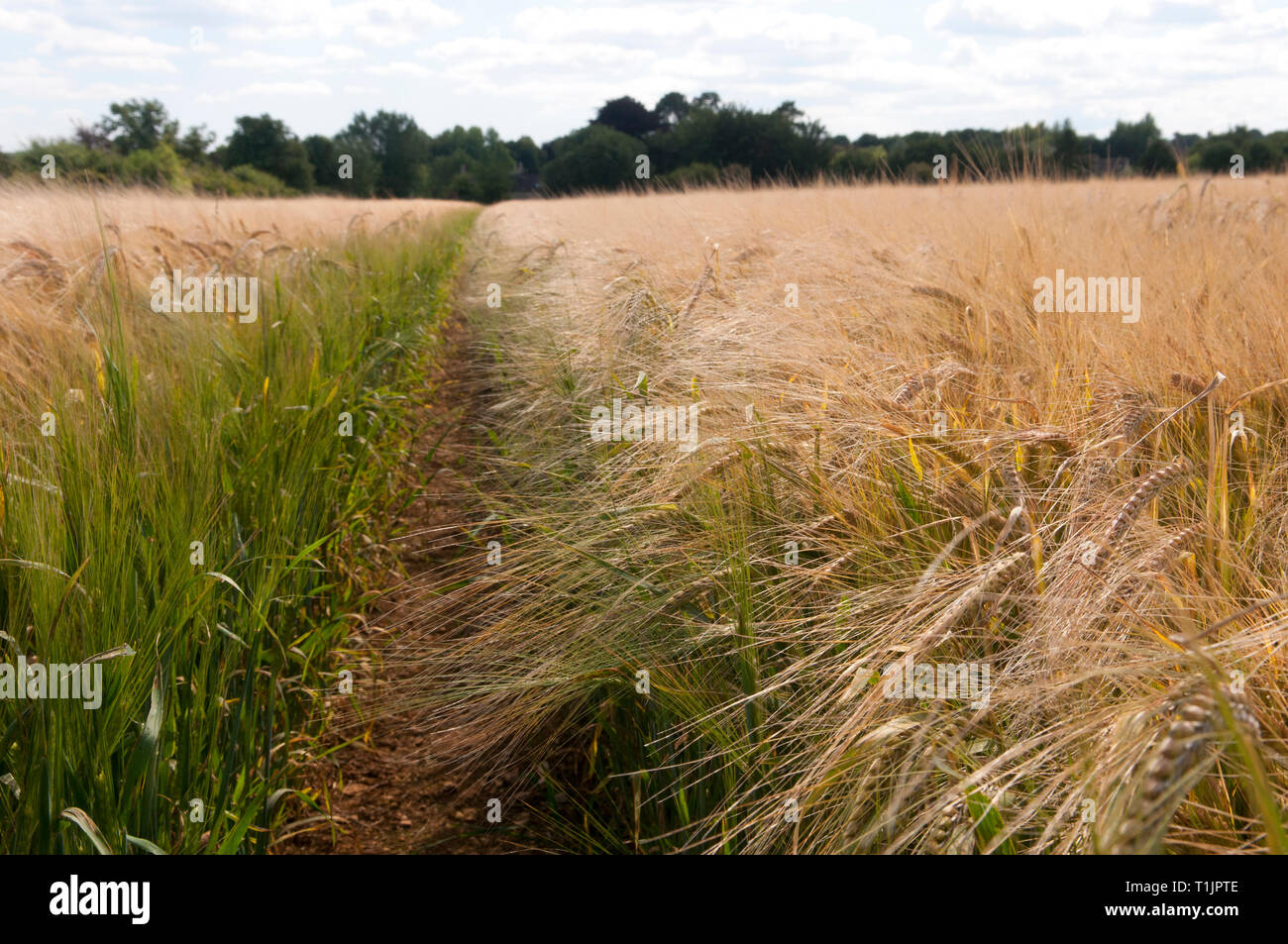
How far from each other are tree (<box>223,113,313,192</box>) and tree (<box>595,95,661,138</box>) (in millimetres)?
14305

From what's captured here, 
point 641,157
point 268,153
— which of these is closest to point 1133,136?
point 641,157

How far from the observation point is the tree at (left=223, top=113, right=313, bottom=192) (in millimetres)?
38188

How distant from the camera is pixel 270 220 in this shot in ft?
28.3

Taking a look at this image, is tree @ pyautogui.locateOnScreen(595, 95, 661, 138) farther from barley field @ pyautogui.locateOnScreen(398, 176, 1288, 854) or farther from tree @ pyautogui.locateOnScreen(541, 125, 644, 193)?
barley field @ pyautogui.locateOnScreen(398, 176, 1288, 854)

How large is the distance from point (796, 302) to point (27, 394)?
239cm

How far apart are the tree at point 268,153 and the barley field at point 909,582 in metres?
40.8

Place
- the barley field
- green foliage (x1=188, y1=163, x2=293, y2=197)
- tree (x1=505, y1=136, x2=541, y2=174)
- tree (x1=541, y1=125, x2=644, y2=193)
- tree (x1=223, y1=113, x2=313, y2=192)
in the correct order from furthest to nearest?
tree (x1=505, y1=136, x2=541, y2=174), tree (x1=223, y1=113, x2=313, y2=192), tree (x1=541, y1=125, x2=644, y2=193), green foliage (x1=188, y1=163, x2=293, y2=197), the barley field

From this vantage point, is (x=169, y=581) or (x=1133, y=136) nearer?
(x=169, y=581)

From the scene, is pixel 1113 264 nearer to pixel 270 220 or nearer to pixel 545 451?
pixel 545 451

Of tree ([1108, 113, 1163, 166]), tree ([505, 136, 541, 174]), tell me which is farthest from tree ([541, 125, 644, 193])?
tree ([505, 136, 541, 174])

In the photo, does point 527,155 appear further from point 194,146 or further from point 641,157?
point 641,157

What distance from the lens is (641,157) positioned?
7914 mm

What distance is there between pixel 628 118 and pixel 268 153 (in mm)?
17154

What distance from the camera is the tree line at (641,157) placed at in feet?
26.9
